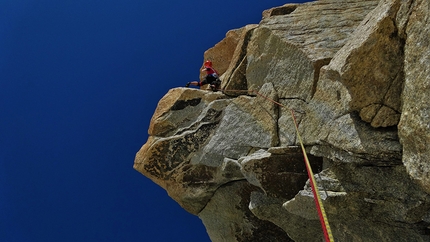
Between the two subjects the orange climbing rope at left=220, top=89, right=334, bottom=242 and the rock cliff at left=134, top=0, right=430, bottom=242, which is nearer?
the orange climbing rope at left=220, top=89, right=334, bottom=242

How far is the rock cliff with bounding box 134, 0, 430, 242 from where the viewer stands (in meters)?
5.71

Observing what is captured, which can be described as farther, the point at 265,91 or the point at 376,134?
the point at 265,91

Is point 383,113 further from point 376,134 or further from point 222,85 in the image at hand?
point 222,85

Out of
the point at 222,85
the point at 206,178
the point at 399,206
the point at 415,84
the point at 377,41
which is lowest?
the point at 206,178

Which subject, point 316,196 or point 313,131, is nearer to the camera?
point 316,196

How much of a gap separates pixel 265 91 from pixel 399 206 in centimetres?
470

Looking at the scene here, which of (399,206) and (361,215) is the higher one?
(399,206)

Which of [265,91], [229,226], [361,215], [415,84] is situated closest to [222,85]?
[265,91]

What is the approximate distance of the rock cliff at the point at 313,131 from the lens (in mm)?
5715

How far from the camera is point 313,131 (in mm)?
7664

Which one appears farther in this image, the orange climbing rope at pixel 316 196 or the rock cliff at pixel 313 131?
the rock cliff at pixel 313 131

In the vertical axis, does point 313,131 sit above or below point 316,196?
below

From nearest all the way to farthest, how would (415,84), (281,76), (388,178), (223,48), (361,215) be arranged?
(415,84) < (388,178) < (361,215) < (281,76) < (223,48)

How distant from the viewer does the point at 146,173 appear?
1144cm
